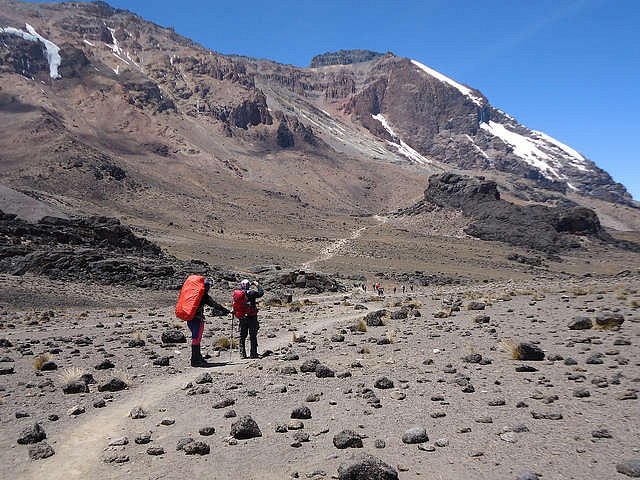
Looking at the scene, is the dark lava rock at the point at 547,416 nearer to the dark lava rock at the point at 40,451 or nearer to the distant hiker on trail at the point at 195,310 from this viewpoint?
the dark lava rock at the point at 40,451

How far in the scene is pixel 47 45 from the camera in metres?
150

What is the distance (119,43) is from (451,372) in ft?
649

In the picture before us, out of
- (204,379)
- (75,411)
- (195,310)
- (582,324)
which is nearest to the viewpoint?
(75,411)

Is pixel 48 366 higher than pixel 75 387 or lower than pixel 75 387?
lower

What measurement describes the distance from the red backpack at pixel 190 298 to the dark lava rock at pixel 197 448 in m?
5.34

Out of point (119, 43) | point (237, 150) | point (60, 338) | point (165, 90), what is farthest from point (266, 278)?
point (119, 43)

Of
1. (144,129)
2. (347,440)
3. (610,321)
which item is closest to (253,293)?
(347,440)

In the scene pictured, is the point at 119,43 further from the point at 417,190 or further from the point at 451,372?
the point at 451,372

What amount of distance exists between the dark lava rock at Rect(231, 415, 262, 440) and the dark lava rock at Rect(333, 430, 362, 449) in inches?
39.3

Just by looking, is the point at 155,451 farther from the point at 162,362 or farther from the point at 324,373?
the point at 162,362

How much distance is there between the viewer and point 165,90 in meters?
160

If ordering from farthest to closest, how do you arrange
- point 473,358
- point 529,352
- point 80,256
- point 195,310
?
1. point 80,256
2. point 195,310
3. point 473,358
4. point 529,352

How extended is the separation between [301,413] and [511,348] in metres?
4.77

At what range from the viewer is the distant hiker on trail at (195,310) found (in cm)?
1056
